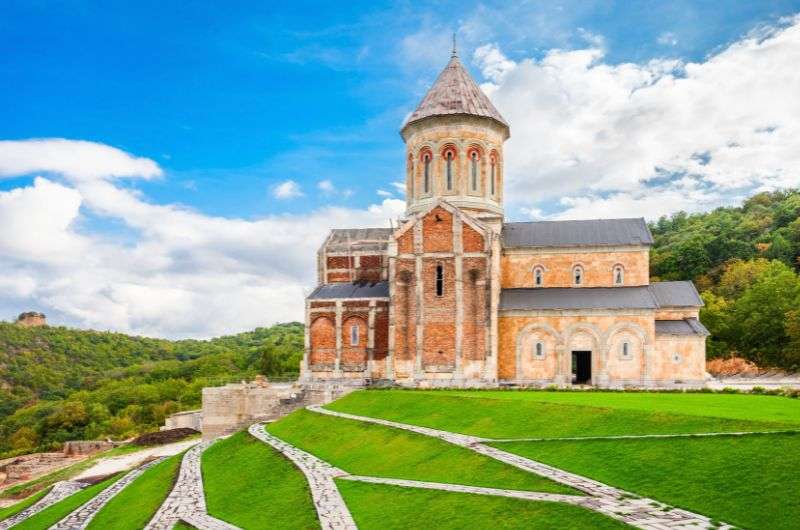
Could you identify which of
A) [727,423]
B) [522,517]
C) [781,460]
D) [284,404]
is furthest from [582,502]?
[284,404]

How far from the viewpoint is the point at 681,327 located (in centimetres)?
3331

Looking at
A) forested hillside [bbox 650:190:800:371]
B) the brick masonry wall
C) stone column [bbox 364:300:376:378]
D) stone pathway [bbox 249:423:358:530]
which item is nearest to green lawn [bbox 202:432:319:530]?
stone pathway [bbox 249:423:358:530]

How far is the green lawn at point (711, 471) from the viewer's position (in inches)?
371

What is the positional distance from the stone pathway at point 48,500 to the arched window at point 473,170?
23.6 metres

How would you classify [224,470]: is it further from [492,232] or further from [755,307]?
[755,307]

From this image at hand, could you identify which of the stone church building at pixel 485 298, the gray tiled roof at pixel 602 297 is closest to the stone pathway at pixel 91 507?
the stone church building at pixel 485 298

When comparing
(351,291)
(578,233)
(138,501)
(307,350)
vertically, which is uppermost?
(578,233)

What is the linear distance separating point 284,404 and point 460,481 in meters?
19.6

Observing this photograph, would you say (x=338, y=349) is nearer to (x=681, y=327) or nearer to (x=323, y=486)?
(x=681, y=327)

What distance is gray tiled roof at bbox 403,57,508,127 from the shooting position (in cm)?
3778

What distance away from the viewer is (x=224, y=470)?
2034 centimetres

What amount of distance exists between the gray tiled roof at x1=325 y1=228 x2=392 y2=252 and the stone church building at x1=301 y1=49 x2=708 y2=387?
2857 millimetres

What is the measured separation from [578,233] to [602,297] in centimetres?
443

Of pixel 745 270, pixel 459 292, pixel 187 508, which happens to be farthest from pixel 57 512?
pixel 745 270
